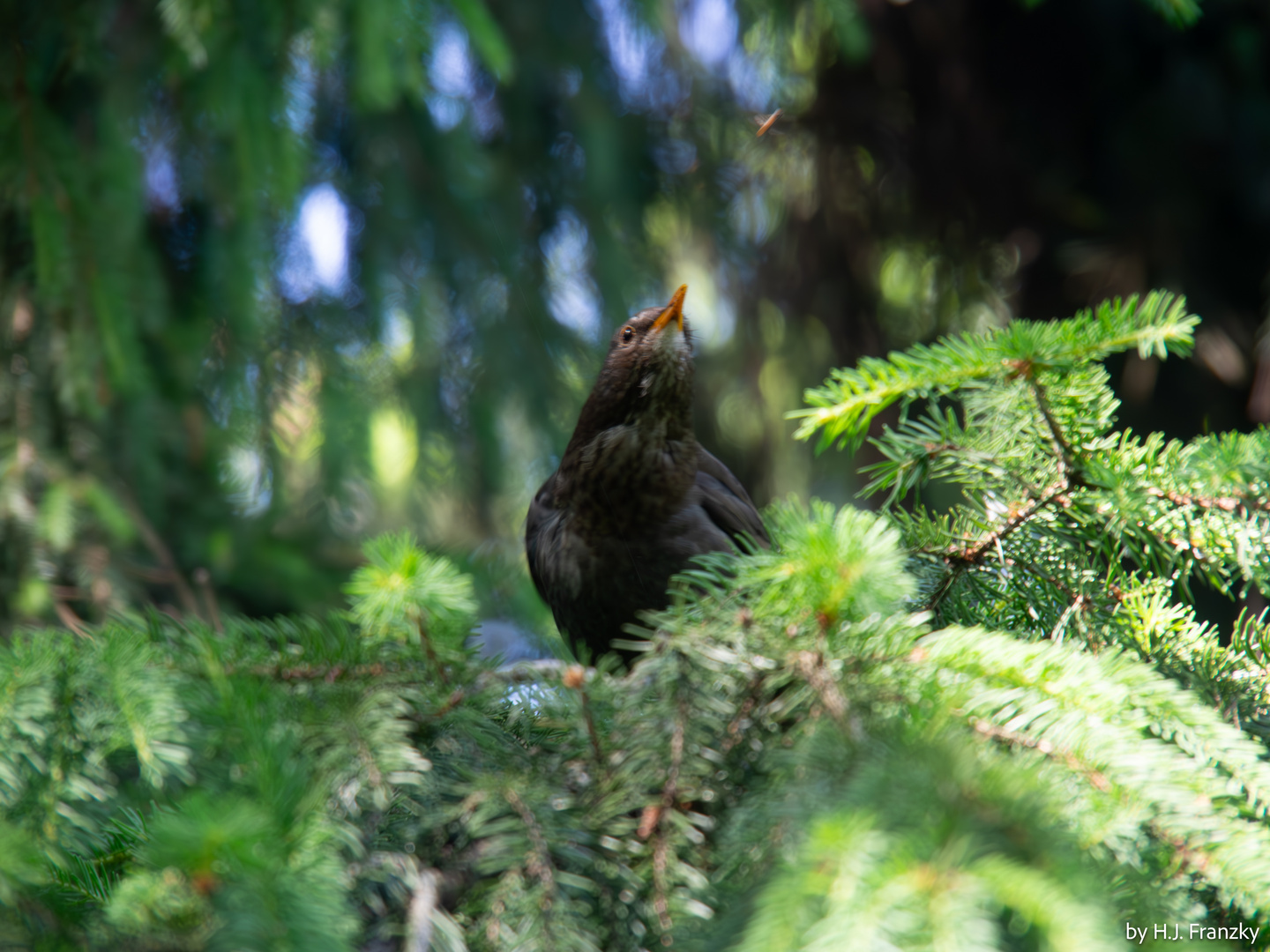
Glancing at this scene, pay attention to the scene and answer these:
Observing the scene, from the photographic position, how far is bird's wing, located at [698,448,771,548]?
6.46 feet

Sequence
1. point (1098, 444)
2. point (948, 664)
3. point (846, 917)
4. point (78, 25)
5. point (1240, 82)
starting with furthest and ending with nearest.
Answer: point (1240, 82) → point (78, 25) → point (1098, 444) → point (948, 664) → point (846, 917)

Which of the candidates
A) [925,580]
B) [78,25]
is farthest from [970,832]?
[78,25]

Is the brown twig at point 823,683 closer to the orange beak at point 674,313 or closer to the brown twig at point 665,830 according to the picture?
the brown twig at point 665,830

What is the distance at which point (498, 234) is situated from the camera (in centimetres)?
289

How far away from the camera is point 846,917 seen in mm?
612

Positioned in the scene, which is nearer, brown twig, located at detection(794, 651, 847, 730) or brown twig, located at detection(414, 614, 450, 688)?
brown twig, located at detection(794, 651, 847, 730)

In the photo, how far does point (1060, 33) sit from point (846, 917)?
3474 mm

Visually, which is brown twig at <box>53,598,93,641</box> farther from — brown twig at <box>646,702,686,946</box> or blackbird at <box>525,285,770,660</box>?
brown twig at <box>646,702,686,946</box>

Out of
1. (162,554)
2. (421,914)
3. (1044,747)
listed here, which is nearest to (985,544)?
(1044,747)

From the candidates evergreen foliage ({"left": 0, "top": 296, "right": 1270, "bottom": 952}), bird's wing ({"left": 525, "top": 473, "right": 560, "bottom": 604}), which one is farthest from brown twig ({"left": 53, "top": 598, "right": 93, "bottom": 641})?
evergreen foliage ({"left": 0, "top": 296, "right": 1270, "bottom": 952})

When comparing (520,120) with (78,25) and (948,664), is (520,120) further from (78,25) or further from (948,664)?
(948,664)

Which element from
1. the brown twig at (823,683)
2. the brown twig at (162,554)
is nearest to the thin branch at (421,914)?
the brown twig at (823,683)

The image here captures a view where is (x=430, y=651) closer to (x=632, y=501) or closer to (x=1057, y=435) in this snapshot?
(x=1057, y=435)

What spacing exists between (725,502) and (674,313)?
43cm
